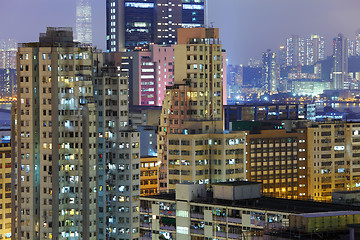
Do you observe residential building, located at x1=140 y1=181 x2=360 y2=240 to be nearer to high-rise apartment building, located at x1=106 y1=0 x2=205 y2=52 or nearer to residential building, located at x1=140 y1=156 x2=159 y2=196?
residential building, located at x1=140 y1=156 x2=159 y2=196

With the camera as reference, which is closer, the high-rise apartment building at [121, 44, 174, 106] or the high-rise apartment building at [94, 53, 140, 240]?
the high-rise apartment building at [94, 53, 140, 240]

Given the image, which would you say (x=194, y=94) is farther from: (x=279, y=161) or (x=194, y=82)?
(x=279, y=161)

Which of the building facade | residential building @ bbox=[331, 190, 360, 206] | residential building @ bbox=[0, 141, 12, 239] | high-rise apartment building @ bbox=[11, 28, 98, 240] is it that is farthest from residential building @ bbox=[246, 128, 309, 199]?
residential building @ bbox=[331, 190, 360, 206]

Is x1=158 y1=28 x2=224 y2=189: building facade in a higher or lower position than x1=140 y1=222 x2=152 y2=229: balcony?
higher

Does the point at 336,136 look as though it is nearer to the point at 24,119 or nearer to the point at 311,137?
the point at 311,137

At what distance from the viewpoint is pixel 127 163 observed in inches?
2781

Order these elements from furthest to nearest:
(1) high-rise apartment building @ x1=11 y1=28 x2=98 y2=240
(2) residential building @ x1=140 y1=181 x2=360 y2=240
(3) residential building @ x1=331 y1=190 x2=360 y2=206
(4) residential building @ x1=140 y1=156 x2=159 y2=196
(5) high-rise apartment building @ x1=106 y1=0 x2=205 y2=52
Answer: (5) high-rise apartment building @ x1=106 y1=0 x2=205 y2=52
(4) residential building @ x1=140 y1=156 x2=159 y2=196
(1) high-rise apartment building @ x1=11 y1=28 x2=98 y2=240
(3) residential building @ x1=331 y1=190 x2=360 y2=206
(2) residential building @ x1=140 y1=181 x2=360 y2=240

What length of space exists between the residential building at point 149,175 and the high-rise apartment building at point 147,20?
85.0m

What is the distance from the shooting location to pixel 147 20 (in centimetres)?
18088

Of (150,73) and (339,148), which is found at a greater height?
(150,73)

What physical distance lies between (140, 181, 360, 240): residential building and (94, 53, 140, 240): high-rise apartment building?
35.2 ft

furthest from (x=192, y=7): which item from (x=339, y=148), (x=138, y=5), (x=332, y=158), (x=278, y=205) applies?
(x=278, y=205)

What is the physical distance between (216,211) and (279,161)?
161ft

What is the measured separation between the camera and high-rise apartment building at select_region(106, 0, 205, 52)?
582 ft
